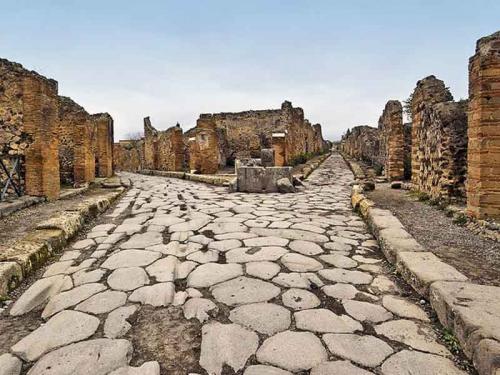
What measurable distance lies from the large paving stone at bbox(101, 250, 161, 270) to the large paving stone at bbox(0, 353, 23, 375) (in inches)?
49.0

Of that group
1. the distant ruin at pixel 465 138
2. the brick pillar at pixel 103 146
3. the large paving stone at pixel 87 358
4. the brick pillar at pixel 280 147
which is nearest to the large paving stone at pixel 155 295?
the large paving stone at pixel 87 358

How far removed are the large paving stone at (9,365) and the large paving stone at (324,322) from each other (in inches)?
59.9

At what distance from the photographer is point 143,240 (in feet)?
12.5

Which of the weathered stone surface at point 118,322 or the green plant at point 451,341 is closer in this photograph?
the green plant at point 451,341

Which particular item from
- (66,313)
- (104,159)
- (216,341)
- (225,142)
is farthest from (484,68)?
(225,142)

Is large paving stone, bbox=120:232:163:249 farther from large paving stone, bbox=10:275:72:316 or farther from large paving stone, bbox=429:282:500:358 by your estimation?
large paving stone, bbox=429:282:500:358

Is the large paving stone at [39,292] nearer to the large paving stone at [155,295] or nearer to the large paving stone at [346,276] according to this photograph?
the large paving stone at [155,295]

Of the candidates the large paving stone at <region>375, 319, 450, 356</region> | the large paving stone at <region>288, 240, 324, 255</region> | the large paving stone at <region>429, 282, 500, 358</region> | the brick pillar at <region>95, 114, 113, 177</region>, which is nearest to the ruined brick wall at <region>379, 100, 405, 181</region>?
the large paving stone at <region>288, 240, 324, 255</region>

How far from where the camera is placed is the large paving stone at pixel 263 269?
270 centimetres

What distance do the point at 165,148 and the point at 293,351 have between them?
19.1 metres

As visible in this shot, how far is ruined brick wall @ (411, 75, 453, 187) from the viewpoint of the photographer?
253 inches

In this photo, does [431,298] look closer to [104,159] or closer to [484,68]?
[484,68]

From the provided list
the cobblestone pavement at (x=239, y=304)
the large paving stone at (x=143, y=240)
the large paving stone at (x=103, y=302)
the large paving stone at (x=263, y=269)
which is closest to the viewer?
the cobblestone pavement at (x=239, y=304)

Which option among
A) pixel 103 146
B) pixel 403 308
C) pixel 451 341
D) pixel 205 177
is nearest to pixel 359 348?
pixel 451 341
